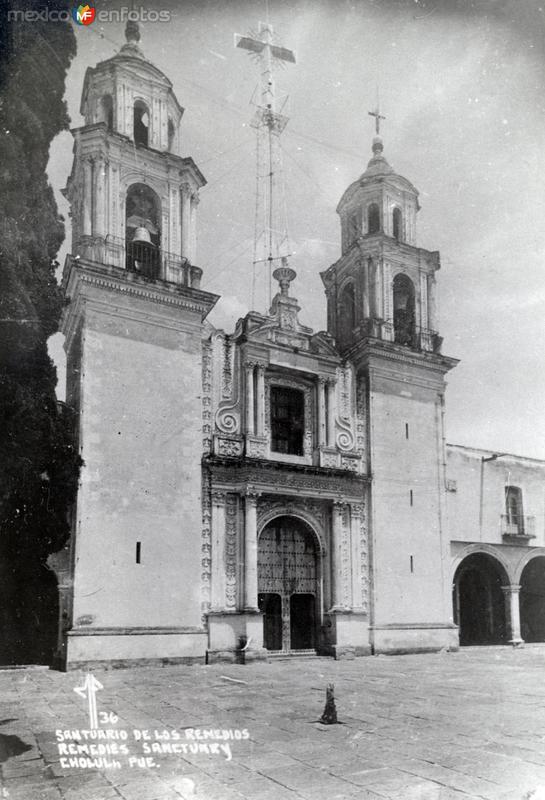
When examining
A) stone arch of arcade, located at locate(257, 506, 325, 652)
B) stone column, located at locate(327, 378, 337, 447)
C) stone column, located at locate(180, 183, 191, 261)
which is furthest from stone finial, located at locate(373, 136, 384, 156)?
stone arch of arcade, located at locate(257, 506, 325, 652)

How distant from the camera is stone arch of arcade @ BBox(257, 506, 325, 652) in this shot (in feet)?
63.7

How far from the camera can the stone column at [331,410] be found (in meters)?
20.9

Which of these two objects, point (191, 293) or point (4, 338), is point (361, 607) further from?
point (4, 338)

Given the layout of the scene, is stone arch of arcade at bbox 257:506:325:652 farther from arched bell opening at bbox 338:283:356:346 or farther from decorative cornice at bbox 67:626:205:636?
arched bell opening at bbox 338:283:356:346

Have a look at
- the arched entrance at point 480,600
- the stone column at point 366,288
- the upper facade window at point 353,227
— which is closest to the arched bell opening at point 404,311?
the stone column at point 366,288

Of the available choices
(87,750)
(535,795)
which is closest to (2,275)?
(87,750)

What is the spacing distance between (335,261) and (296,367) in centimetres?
614

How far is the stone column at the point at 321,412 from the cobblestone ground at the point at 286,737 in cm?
742

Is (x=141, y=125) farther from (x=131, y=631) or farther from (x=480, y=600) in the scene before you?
(x=480, y=600)

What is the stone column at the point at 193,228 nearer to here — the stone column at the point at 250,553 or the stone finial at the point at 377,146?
the stone column at the point at 250,553

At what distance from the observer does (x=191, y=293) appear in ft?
62.4

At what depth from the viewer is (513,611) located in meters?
24.3

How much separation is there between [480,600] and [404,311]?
1020 cm

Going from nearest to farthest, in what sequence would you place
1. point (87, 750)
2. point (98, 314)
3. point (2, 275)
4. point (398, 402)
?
point (87, 750)
point (2, 275)
point (98, 314)
point (398, 402)
